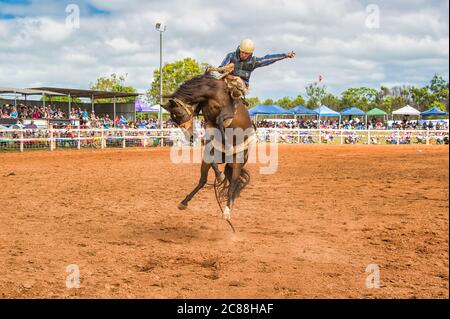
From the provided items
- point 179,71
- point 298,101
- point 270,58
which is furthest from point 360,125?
point 298,101

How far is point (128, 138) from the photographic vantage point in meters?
28.7

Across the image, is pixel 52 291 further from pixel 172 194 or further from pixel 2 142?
pixel 2 142

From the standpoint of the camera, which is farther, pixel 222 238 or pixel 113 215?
pixel 113 215

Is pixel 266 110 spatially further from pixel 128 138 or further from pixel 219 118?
pixel 219 118

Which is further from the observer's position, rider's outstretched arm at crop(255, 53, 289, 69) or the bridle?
rider's outstretched arm at crop(255, 53, 289, 69)

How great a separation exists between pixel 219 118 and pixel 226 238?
1849 millimetres

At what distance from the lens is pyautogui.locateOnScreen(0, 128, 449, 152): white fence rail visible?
24.9 meters

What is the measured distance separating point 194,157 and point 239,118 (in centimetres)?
1564

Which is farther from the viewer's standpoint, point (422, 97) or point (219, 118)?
point (422, 97)

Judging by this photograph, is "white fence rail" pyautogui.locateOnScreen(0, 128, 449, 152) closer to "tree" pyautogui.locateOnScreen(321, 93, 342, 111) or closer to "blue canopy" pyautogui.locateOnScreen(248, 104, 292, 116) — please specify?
"blue canopy" pyautogui.locateOnScreen(248, 104, 292, 116)

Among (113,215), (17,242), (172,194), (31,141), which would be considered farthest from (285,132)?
(17,242)

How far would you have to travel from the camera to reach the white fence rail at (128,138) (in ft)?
81.7

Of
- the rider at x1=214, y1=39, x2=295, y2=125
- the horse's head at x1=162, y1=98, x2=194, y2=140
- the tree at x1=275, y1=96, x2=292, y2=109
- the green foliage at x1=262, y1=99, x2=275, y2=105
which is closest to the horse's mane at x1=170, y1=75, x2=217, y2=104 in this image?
the horse's head at x1=162, y1=98, x2=194, y2=140
